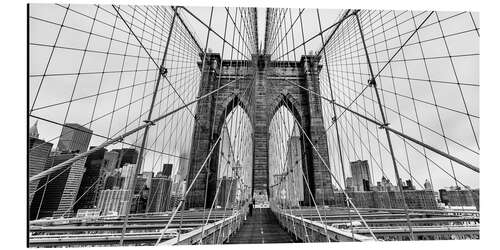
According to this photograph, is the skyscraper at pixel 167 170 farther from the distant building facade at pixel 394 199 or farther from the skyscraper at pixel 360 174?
the skyscraper at pixel 360 174

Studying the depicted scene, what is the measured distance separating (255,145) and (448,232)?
8.58m

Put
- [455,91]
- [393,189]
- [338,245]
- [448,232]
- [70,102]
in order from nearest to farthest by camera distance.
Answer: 1. [338,245]
2. [448,232]
3. [70,102]
4. [455,91]
5. [393,189]

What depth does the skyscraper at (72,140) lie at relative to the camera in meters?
2.67

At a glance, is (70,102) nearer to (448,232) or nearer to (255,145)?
(448,232)

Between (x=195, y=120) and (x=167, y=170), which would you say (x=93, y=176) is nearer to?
(x=167, y=170)

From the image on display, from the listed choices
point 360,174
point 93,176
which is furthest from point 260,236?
point 93,176

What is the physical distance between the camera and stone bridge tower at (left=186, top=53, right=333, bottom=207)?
8.82m

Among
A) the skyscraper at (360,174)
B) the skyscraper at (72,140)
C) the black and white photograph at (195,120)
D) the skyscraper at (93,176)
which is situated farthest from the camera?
the skyscraper at (360,174)

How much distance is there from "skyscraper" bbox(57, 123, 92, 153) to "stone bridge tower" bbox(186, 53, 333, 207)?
499 cm

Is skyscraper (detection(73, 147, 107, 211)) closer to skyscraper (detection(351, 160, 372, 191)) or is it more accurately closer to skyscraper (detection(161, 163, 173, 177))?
skyscraper (detection(161, 163, 173, 177))

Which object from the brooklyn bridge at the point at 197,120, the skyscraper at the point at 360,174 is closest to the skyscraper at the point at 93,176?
the brooklyn bridge at the point at 197,120

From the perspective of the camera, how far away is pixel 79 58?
2.66 meters

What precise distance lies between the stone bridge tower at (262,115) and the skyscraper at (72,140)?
16.4 ft
